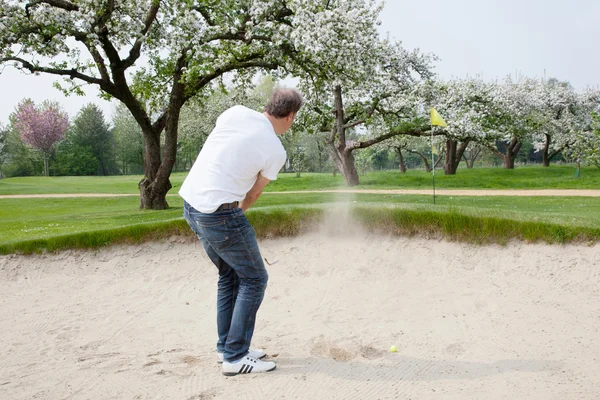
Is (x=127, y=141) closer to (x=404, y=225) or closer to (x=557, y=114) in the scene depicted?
(x=557, y=114)

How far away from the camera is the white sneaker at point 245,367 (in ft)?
16.4

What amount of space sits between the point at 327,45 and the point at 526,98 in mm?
29566

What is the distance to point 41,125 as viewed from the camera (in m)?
61.8

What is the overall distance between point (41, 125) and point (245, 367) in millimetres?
65663

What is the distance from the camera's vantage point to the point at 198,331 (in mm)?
6715

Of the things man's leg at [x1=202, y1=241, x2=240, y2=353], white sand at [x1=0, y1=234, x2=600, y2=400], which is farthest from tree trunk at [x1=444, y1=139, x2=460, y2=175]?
man's leg at [x1=202, y1=241, x2=240, y2=353]

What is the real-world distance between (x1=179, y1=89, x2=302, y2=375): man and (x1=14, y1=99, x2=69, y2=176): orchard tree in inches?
2428

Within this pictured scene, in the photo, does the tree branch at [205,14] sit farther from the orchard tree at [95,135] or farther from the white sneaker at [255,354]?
the orchard tree at [95,135]

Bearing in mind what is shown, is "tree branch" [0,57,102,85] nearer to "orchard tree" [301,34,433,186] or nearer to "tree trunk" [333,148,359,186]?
"orchard tree" [301,34,433,186]

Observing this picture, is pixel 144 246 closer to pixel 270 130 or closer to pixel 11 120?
pixel 270 130

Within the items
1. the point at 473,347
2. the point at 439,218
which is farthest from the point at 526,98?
the point at 473,347

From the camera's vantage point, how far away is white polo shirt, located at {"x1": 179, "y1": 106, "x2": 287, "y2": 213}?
4523 millimetres

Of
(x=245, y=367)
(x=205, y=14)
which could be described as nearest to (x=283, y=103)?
(x=245, y=367)

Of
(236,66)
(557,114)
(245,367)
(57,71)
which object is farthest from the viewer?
(557,114)
